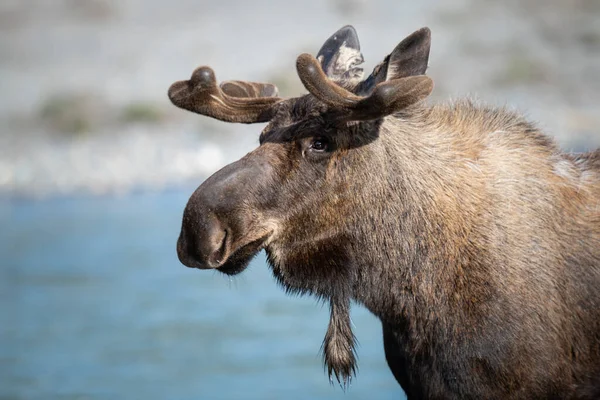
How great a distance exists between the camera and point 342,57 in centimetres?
449

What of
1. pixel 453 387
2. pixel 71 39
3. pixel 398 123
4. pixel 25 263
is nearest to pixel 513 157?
pixel 398 123

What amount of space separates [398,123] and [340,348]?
39.4 inches

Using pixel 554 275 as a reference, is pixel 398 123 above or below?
above

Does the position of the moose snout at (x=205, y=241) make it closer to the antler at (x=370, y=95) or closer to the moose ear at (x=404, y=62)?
the antler at (x=370, y=95)

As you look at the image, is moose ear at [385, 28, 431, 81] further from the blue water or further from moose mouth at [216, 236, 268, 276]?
the blue water

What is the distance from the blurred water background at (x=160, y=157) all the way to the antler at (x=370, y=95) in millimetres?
911

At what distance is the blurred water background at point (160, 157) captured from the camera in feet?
30.8

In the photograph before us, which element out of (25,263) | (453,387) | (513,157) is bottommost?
(453,387)

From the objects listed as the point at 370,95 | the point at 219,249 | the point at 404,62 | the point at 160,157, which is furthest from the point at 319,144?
the point at 160,157

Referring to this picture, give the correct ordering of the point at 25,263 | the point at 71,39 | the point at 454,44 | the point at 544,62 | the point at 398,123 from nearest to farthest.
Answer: the point at 398,123, the point at 25,263, the point at 544,62, the point at 454,44, the point at 71,39

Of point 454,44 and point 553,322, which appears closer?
point 553,322

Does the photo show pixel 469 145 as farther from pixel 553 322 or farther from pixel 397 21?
pixel 397 21

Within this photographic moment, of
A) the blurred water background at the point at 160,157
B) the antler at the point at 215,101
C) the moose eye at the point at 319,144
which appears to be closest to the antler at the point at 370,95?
the moose eye at the point at 319,144

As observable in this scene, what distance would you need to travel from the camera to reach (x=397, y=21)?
28812 mm
